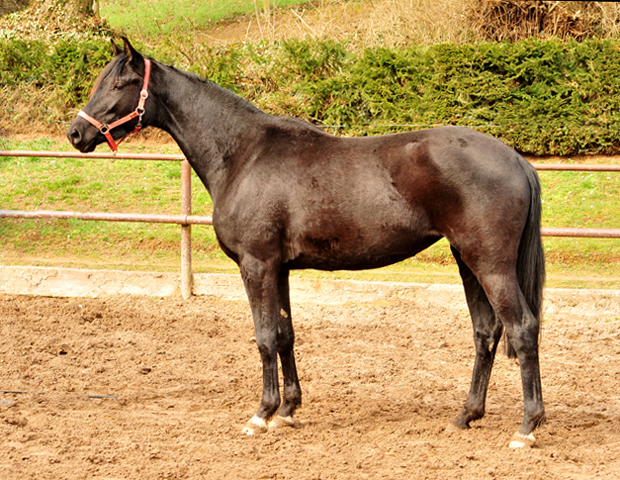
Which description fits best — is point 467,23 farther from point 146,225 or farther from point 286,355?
point 286,355

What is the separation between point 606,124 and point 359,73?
4118mm

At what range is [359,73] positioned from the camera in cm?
1097

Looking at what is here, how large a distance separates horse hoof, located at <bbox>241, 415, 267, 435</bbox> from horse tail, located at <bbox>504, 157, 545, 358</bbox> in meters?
1.52

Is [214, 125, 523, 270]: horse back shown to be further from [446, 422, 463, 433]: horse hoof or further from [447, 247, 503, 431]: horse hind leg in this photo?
[446, 422, 463, 433]: horse hoof

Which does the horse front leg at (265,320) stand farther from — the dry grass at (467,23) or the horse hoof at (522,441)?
the dry grass at (467,23)

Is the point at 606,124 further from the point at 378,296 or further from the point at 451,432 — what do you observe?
the point at 451,432

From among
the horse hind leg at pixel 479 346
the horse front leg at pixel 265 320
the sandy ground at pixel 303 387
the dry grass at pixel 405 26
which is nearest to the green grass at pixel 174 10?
the dry grass at pixel 405 26

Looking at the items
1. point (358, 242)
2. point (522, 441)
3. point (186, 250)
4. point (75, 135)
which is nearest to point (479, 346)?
point (522, 441)

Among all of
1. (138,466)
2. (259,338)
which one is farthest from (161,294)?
(138,466)

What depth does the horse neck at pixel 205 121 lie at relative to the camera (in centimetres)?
394

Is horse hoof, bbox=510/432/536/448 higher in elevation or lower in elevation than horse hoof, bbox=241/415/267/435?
higher

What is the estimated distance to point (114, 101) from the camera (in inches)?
152

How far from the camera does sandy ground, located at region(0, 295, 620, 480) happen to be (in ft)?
10.4

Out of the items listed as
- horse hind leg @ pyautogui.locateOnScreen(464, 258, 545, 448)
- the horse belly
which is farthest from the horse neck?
horse hind leg @ pyautogui.locateOnScreen(464, 258, 545, 448)
